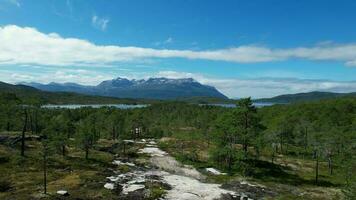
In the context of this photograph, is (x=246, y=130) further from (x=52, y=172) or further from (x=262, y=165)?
(x=52, y=172)

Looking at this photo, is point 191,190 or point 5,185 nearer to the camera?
point 191,190

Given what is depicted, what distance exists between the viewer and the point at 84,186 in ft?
241

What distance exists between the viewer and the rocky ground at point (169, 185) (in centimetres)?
6831

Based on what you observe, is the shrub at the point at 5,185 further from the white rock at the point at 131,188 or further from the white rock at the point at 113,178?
the white rock at the point at 131,188

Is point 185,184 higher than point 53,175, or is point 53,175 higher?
point 53,175

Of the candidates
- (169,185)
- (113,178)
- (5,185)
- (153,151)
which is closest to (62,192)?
(5,185)

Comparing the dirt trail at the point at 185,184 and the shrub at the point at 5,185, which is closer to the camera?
the dirt trail at the point at 185,184

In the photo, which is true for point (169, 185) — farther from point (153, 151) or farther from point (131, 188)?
point (153, 151)

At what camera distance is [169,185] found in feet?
250

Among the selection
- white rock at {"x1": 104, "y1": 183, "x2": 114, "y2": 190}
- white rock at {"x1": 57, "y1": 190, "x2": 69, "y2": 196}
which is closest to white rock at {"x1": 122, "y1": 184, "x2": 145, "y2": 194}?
white rock at {"x1": 104, "y1": 183, "x2": 114, "y2": 190}

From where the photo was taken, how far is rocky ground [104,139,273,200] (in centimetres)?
6831

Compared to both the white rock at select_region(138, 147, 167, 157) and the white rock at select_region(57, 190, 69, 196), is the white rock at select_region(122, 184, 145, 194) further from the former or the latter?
the white rock at select_region(138, 147, 167, 157)

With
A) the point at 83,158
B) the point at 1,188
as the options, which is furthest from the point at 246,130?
the point at 1,188

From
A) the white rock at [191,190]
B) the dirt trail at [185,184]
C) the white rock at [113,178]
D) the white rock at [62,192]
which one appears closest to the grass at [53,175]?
the white rock at [62,192]
